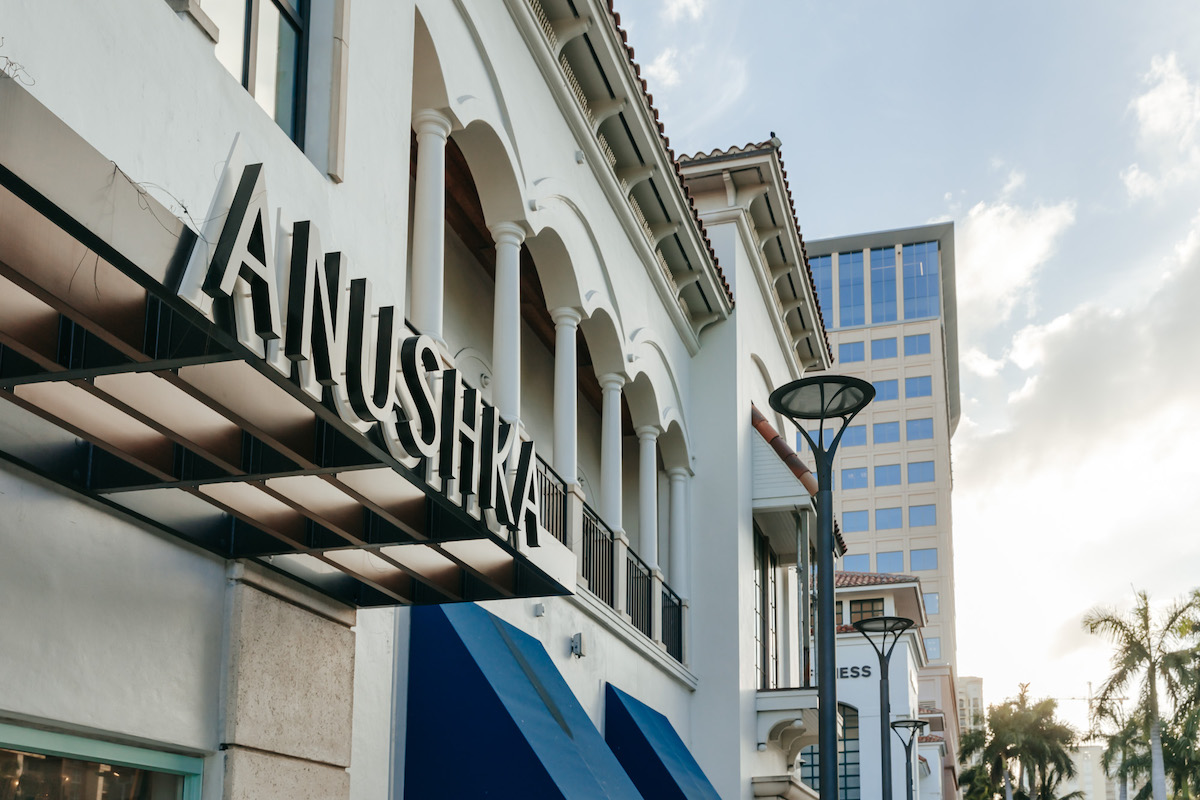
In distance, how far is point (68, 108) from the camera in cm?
605

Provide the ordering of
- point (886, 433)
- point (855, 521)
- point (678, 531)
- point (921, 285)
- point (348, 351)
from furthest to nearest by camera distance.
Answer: point (921, 285) → point (886, 433) → point (855, 521) → point (678, 531) → point (348, 351)

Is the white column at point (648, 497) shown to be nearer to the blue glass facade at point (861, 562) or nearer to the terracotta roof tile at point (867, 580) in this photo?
the terracotta roof tile at point (867, 580)

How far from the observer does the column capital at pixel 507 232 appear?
544 inches

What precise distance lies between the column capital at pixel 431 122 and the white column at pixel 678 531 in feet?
32.6

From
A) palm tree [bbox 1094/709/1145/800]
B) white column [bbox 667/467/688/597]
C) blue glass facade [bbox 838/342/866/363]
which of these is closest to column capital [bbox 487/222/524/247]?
white column [bbox 667/467/688/597]

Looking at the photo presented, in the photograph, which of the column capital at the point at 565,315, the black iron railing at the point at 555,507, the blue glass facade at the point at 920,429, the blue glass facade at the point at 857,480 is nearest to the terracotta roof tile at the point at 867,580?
the column capital at the point at 565,315

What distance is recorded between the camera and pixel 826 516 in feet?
37.9

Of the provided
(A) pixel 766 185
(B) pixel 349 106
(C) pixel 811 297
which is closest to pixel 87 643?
(B) pixel 349 106

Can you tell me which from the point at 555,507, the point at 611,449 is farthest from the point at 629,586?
the point at 555,507

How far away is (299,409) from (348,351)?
449mm

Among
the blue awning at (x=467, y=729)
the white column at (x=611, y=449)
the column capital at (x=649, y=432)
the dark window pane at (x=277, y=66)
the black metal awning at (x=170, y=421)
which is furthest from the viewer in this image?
the column capital at (x=649, y=432)

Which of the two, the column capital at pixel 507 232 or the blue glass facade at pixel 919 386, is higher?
the blue glass facade at pixel 919 386

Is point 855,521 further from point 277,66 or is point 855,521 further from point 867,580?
point 277,66

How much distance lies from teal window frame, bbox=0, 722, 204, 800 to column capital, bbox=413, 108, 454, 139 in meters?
6.25
